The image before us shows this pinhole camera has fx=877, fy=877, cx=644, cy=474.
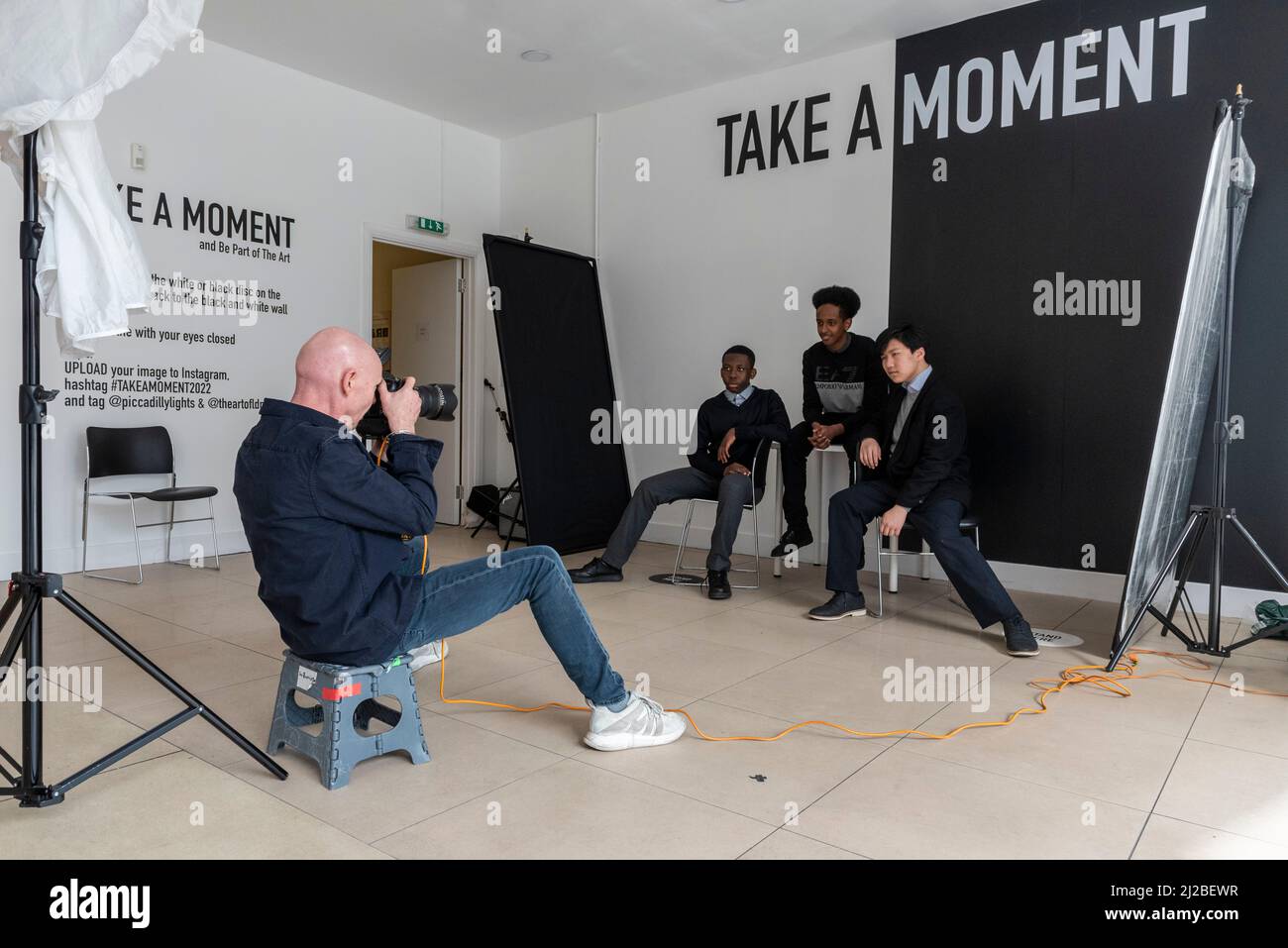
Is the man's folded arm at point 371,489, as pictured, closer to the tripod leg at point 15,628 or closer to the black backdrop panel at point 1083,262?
the tripod leg at point 15,628

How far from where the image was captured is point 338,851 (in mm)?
1724

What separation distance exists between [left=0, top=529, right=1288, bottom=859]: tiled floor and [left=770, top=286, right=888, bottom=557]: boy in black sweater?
49.9 inches

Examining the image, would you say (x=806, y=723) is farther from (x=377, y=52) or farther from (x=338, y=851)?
(x=377, y=52)

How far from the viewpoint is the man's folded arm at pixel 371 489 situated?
1.85 m

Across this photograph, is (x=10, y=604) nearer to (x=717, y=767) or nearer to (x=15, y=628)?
(x=15, y=628)

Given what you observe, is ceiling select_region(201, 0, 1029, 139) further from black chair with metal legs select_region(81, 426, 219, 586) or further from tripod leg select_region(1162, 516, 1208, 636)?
tripod leg select_region(1162, 516, 1208, 636)

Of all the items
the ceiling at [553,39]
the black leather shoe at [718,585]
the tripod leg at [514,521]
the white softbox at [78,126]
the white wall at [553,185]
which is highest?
the ceiling at [553,39]

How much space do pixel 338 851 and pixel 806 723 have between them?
4.34ft

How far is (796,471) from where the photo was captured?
471cm

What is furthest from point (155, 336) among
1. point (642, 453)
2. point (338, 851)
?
point (338, 851)

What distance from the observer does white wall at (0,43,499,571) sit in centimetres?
455

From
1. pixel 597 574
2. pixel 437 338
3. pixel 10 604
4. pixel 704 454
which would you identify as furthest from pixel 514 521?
pixel 10 604

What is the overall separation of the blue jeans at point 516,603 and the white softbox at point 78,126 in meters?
0.91

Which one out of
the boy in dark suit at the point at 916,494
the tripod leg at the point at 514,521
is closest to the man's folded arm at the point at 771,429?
the boy in dark suit at the point at 916,494
